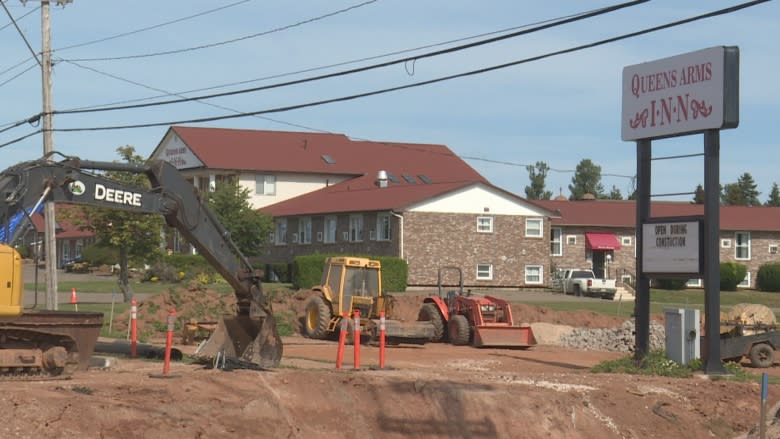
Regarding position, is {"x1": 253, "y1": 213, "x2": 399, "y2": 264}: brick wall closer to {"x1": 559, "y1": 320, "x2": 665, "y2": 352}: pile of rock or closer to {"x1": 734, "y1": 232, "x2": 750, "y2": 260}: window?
{"x1": 559, "y1": 320, "x2": 665, "y2": 352}: pile of rock

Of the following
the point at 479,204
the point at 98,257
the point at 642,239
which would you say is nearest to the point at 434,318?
the point at 642,239

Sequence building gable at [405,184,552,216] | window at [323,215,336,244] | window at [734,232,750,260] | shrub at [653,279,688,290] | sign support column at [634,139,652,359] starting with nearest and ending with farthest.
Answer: sign support column at [634,139,652,359] → building gable at [405,184,552,216] → shrub at [653,279,688,290] → window at [323,215,336,244] → window at [734,232,750,260]

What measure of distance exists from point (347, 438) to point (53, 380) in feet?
15.6

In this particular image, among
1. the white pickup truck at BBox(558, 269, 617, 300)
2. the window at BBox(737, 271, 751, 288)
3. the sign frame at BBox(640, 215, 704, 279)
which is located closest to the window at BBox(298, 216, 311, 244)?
the white pickup truck at BBox(558, 269, 617, 300)

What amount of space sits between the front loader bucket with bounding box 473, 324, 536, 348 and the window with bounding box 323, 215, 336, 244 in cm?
3313

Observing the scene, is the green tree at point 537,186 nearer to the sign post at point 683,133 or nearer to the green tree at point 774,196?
the green tree at point 774,196

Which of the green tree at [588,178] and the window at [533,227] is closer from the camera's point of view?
the window at [533,227]

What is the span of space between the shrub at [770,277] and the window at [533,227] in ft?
50.7

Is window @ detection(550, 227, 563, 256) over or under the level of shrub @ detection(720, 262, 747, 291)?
over

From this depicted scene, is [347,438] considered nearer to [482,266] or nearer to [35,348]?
[35,348]

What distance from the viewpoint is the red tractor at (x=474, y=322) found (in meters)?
31.8

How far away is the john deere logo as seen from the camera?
63.3ft

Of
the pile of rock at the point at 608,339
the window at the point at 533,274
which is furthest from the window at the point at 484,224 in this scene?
the pile of rock at the point at 608,339

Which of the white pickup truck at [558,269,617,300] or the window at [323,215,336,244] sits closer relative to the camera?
the white pickup truck at [558,269,617,300]
